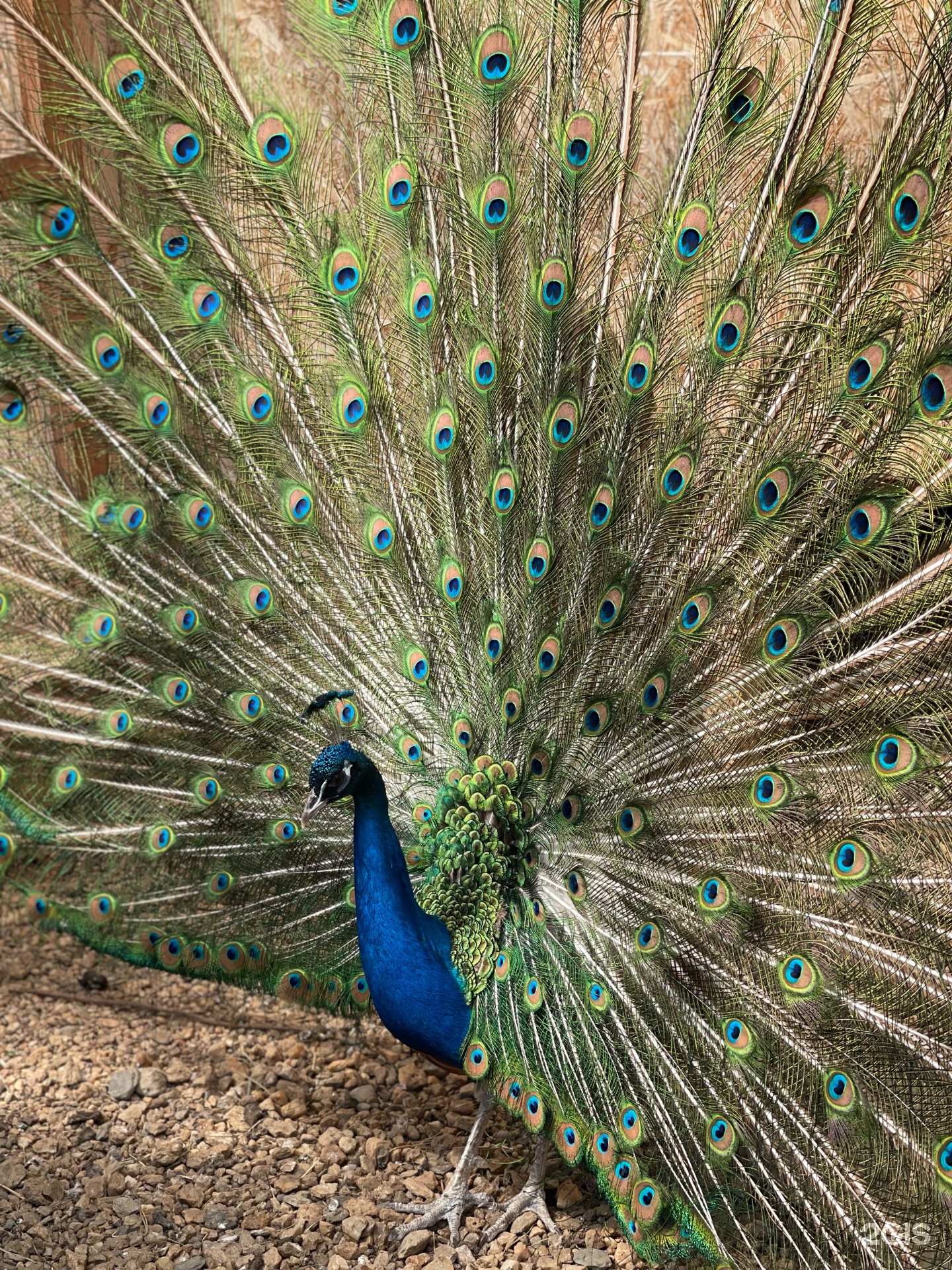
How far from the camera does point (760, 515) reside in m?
2.52

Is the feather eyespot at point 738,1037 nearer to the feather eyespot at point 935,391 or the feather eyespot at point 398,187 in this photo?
the feather eyespot at point 935,391

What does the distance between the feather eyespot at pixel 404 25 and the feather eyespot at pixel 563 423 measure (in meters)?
0.91

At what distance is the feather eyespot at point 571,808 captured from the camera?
2836 millimetres

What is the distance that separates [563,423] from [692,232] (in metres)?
0.50

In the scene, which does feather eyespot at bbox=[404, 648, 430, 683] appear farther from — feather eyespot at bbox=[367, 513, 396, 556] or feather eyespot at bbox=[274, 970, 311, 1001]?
feather eyespot at bbox=[274, 970, 311, 1001]

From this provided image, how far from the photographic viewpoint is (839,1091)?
94.4 inches

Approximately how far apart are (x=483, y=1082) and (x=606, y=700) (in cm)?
96

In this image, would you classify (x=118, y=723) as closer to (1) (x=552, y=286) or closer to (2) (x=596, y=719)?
(2) (x=596, y=719)

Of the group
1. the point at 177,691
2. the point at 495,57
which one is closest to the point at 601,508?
the point at 495,57

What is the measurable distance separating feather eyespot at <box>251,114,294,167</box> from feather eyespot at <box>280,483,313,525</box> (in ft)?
2.65

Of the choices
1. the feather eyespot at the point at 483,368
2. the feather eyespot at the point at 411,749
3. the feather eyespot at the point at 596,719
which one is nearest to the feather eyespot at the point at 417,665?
the feather eyespot at the point at 411,749

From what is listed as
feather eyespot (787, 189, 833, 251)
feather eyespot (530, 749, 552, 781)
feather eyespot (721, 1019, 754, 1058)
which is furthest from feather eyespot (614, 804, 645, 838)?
feather eyespot (787, 189, 833, 251)

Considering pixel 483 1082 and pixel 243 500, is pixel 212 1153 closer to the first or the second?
pixel 483 1082

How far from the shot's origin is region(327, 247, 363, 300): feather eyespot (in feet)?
9.66
